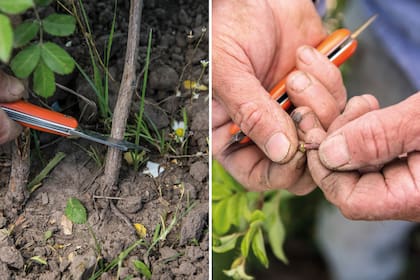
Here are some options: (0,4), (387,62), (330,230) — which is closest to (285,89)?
(0,4)

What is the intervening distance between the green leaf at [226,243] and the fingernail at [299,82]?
0.21 metres

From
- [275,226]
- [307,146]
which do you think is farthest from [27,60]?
[275,226]

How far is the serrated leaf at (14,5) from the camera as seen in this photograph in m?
0.59

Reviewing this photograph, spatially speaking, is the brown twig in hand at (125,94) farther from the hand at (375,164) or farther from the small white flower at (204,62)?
the hand at (375,164)

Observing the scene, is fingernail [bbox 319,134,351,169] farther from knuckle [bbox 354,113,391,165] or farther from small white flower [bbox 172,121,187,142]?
small white flower [bbox 172,121,187,142]

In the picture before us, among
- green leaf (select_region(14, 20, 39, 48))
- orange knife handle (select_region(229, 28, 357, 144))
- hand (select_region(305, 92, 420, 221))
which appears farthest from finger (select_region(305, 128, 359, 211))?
green leaf (select_region(14, 20, 39, 48))

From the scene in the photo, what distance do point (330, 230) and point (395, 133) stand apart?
37.6 inches

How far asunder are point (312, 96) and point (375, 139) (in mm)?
141

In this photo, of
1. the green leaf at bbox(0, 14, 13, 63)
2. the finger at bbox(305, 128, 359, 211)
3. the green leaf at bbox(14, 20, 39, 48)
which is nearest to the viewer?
the green leaf at bbox(0, 14, 13, 63)

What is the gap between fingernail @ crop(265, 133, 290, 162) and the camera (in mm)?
797

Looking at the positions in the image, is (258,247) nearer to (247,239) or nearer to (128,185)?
(247,239)

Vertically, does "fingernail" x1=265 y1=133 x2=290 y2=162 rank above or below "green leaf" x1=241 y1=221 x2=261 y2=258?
above

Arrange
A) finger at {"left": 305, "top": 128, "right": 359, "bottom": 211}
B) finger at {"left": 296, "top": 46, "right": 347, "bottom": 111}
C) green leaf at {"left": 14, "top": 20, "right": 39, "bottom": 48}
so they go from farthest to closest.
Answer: finger at {"left": 296, "top": 46, "right": 347, "bottom": 111}
finger at {"left": 305, "top": 128, "right": 359, "bottom": 211}
green leaf at {"left": 14, "top": 20, "right": 39, "bottom": 48}

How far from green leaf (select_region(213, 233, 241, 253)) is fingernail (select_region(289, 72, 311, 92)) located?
0.21 meters
